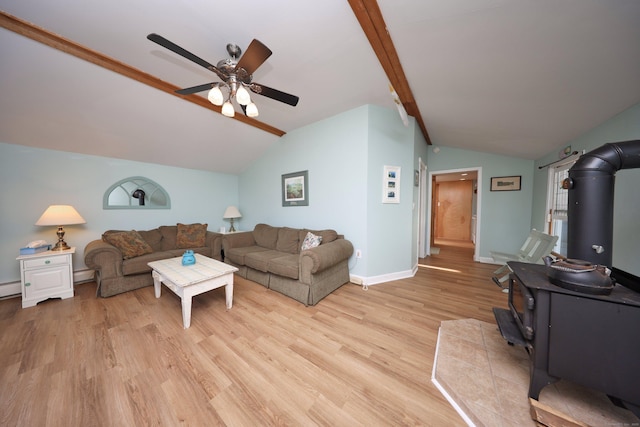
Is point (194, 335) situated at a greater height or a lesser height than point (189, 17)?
lesser

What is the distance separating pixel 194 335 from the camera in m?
1.82

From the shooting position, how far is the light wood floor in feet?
3.76

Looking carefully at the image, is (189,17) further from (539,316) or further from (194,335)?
(539,316)

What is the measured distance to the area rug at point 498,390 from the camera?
42.7 inches

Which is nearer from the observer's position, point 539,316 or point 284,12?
point 539,316

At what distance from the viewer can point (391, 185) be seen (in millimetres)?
3023

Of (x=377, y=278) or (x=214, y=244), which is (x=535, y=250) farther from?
(x=214, y=244)

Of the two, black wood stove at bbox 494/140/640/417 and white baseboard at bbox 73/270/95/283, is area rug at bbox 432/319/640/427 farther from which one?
white baseboard at bbox 73/270/95/283

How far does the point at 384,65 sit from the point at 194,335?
10.1 feet

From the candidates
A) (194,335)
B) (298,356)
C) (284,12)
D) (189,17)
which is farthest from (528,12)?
(194,335)

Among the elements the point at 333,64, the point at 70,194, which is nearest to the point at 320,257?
the point at 333,64

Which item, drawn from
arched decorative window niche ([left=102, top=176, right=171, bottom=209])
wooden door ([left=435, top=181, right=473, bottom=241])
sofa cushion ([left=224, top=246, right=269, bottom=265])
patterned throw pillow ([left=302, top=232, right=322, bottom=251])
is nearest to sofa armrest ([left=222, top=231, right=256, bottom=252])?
sofa cushion ([left=224, top=246, right=269, bottom=265])

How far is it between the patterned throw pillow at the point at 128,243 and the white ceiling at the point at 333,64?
1.37m

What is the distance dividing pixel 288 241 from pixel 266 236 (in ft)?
1.84
